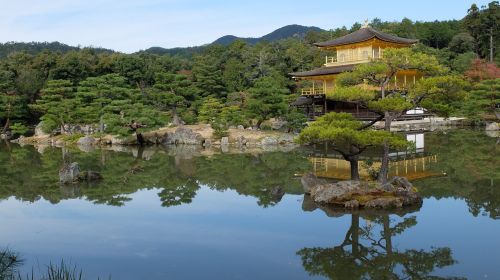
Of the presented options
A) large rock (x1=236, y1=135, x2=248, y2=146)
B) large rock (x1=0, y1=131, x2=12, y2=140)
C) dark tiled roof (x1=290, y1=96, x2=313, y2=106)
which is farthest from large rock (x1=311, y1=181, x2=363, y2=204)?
large rock (x1=0, y1=131, x2=12, y2=140)

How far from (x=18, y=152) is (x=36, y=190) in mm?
12070

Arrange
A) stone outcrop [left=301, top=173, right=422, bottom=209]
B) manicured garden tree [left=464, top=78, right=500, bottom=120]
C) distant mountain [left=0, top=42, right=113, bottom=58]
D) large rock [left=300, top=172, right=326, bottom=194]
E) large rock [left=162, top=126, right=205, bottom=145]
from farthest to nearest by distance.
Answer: distant mountain [left=0, top=42, right=113, bottom=58] < manicured garden tree [left=464, top=78, right=500, bottom=120] < large rock [left=162, top=126, right=205, bottom=145] < large rock [left=300, top=172, right=326, bottom=194] < stone outcrop [left=301, top=173, right=422, bottom=209]

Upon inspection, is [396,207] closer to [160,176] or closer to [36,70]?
[160,176]

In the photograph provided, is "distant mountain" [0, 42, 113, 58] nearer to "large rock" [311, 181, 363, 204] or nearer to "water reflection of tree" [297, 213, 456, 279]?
"large rock" [311, 181, 363, 204]

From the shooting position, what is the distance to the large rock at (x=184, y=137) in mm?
27719

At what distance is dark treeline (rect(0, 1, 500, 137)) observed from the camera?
28.2 metres

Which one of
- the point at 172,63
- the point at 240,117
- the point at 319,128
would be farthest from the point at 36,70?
the point at 319,128

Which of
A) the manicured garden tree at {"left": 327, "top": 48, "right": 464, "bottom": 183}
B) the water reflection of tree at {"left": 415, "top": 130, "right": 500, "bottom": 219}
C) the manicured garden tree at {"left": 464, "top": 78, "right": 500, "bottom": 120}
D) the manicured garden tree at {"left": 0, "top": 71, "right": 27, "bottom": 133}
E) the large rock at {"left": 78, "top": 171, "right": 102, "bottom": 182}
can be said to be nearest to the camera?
the manicured garden tree at {"left": 327, "top": 48, "right": 464, "bottom": 183}

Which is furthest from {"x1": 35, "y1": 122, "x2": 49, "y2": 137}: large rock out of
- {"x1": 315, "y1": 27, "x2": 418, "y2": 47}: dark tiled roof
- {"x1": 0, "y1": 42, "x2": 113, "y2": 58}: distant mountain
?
{"x1": 0, "y1": 42, "x2": 113, "y2": 58}: distant mountain

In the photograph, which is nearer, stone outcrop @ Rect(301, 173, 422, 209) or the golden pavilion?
stone outcrop @ Rect(301, 173, 422, 209)

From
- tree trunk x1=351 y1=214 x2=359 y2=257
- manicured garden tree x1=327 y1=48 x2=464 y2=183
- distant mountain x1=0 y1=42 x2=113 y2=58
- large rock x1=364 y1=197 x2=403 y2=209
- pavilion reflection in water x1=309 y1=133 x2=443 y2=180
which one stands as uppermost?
distant mountain x1=0 y1=42 x2=113 y2=58

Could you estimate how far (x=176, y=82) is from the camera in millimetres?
31844

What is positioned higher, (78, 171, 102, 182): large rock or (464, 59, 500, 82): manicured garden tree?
(464, 59, 500, 82): manicured garden tree

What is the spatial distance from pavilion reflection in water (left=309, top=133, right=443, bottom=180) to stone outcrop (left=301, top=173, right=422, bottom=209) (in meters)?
2.07
